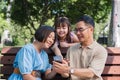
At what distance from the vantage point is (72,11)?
22.8m

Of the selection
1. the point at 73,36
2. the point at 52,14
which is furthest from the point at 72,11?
the point at 73,36

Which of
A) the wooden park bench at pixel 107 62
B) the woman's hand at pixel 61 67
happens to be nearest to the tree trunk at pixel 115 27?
the wooden park bench at pixel 107 62

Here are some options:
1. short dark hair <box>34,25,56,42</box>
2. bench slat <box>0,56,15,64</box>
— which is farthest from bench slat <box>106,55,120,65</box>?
bench slat <box>0,56,15,64</box>

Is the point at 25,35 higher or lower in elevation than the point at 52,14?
lower

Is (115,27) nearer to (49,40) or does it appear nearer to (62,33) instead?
(62,33)

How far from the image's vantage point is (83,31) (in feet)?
14.5

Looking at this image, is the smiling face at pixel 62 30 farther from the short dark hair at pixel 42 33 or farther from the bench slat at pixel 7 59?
the bench slat at pixel 7 59

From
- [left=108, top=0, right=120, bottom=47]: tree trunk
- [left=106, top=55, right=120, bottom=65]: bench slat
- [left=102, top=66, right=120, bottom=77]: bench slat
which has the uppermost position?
[left=108, top=0, right=120, bottom=47]: tree trunk

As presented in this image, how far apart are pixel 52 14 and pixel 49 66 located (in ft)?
61.0

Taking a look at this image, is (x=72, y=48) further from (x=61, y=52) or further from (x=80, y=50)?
(x=61, y=52)

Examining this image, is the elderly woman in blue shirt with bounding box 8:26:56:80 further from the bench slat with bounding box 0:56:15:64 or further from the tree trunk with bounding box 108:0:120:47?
the tree trunk with bounding box 108:0:120:47

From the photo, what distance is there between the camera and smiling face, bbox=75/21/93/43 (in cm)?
444

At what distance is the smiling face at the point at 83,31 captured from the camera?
175 inches

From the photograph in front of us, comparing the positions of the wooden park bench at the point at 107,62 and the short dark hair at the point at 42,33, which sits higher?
the short dark hair at the point at 42,33
